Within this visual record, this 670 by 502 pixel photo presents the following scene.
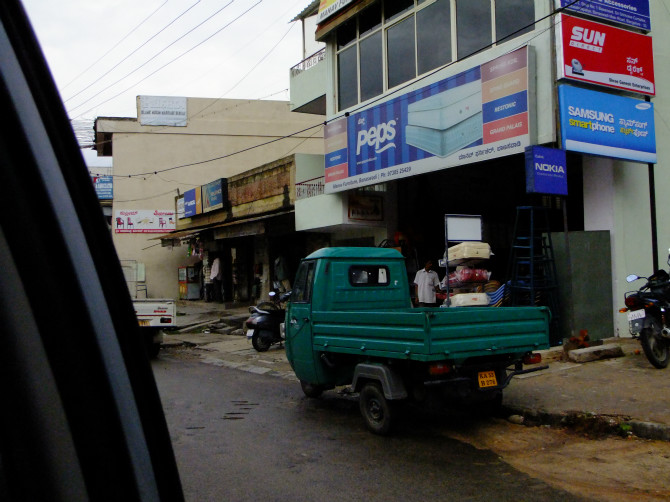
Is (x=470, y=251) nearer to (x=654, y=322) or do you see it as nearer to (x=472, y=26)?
(x=654, y=322)

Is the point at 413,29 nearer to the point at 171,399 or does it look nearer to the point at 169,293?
the point at 171,399

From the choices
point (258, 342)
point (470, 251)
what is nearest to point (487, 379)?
point (470, 251)

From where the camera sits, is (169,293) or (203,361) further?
(169,293)

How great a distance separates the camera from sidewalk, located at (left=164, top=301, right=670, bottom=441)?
6.53 metres

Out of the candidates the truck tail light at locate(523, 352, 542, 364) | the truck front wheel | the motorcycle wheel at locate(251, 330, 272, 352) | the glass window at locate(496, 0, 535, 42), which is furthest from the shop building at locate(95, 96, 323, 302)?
the truck tail light at locate(523, 352, 542, 364)

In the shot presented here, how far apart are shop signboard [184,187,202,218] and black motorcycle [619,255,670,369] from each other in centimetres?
2065

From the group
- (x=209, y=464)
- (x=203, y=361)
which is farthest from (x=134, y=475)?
(x=203, y=361)

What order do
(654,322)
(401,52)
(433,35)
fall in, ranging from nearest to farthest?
(654,322), (433,35), (401,52)

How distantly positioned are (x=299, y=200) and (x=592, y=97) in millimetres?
9701

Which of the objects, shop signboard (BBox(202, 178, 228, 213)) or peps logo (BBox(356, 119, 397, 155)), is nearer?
peps logo (BBox(356, 119, 397, 155))

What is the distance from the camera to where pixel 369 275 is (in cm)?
841

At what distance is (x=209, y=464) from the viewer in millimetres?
5652

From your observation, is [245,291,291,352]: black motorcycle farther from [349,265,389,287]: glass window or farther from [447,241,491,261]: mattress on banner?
[349,265,389,287]: glass window

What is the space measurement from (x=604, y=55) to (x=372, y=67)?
21.0 feet
